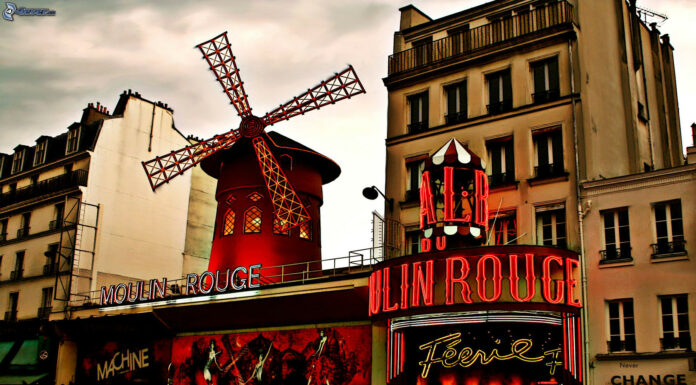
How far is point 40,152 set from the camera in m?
30.1

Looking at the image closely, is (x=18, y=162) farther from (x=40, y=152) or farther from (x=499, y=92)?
(x=499, y=92)

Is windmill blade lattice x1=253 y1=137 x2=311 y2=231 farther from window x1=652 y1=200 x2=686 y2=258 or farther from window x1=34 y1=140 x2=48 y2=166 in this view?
window x1=34 y1=140 x2=48 y2=166

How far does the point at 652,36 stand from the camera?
20375mm

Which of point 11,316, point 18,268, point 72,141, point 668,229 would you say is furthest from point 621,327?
point 18,268

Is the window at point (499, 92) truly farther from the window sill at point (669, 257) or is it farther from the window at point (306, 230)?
the window at point (306, 230)

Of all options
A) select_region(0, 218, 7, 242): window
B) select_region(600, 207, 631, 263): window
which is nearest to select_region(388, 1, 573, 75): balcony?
select_region(600, 207, 631, 263): window

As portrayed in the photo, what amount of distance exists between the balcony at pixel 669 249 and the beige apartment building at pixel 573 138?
2cm

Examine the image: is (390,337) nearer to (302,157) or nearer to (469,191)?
(469,191)

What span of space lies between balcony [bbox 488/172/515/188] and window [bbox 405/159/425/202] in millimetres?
1827

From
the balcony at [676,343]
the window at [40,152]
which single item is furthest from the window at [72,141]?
the balcony at [676,343]

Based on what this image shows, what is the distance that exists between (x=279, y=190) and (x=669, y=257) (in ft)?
37.9

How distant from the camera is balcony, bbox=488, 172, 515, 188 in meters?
16.1

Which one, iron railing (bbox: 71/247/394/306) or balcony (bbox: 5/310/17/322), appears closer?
iron railing (bbox: 71/247/394/306)

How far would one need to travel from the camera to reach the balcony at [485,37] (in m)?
16.4
